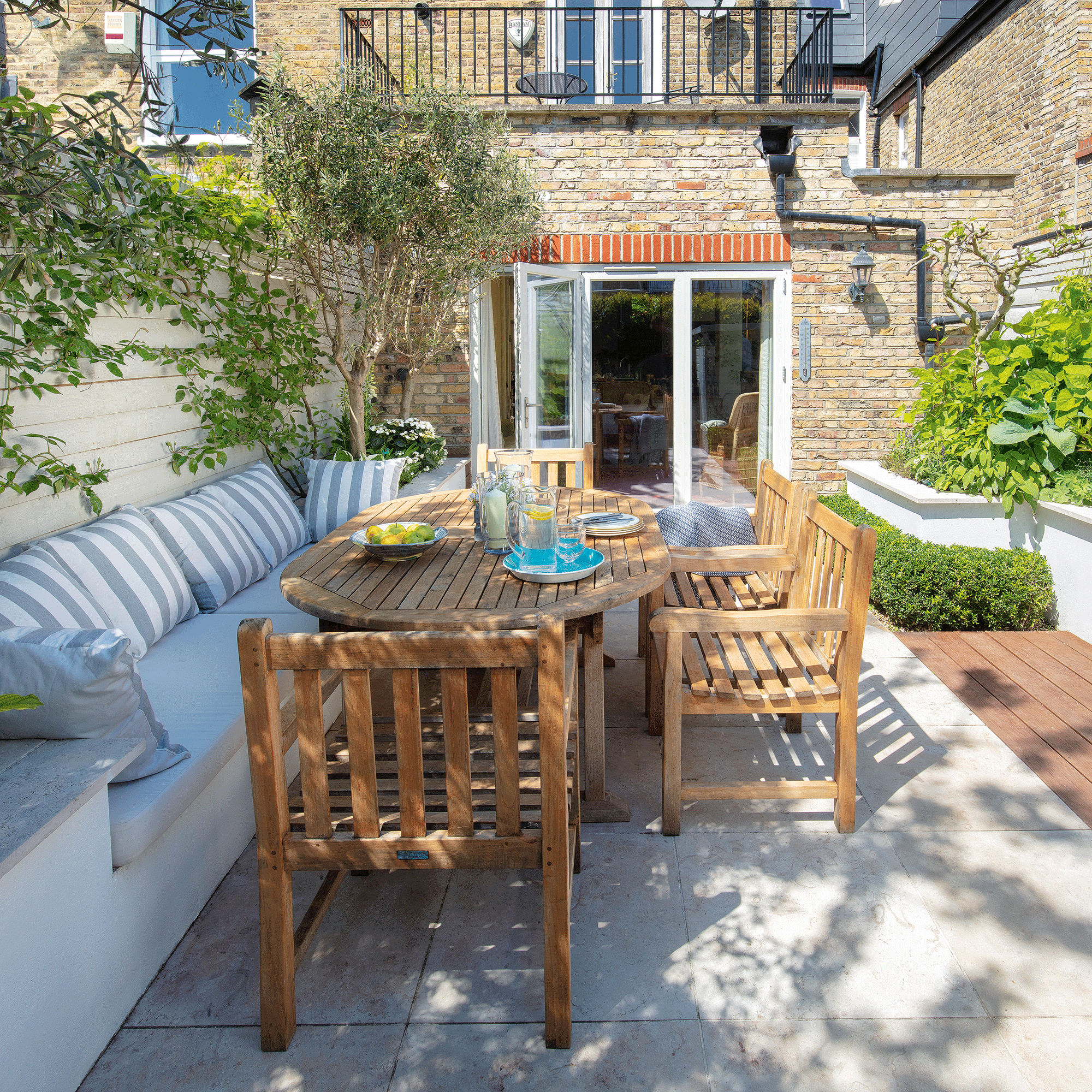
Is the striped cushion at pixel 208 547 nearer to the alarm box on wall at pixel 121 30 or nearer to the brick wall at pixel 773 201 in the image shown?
the brick wall at pixel 773 201

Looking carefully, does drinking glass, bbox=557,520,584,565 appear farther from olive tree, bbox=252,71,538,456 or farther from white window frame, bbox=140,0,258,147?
white window frame, bbox=140,0,258,147

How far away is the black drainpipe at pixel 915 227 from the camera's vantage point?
6.41 m

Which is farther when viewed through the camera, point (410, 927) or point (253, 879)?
point (253, 879)

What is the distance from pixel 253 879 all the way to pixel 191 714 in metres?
0.46

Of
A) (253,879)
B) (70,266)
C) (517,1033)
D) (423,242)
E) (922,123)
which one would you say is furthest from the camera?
(922,123)

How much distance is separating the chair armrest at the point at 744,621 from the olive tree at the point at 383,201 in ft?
10.1

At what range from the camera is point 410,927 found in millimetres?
2150

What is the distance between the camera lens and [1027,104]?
291 inches

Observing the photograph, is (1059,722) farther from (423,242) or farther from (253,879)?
(423,242)

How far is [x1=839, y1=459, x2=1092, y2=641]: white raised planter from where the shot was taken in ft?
13.1

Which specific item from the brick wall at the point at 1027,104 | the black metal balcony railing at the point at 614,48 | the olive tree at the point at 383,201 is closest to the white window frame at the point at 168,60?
the black metal balcony railing at the point at 614,48

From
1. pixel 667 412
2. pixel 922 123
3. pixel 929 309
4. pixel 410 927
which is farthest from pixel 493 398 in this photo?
pixel 922 123

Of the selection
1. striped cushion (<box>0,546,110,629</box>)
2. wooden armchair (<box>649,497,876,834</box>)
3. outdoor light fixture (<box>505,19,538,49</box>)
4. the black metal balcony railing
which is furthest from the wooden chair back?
outdoor light fixture (<box>505,19,538,49</box>)

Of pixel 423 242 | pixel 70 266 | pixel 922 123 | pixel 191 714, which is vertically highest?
pixel 922 123
